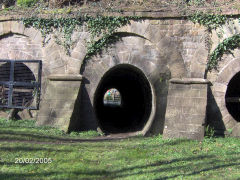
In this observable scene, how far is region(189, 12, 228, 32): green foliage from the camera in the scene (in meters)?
7.51

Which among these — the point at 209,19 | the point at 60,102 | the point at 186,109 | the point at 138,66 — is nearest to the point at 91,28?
the point at 138,66

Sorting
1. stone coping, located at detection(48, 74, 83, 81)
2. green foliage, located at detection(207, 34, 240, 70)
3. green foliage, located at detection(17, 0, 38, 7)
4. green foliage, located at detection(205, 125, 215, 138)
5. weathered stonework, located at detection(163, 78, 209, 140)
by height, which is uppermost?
green foliage, located at detection(17, 0, 38, 7)

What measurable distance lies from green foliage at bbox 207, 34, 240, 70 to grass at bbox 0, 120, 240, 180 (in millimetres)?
2071

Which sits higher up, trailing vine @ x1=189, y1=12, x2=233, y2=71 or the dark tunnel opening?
trailing vine @ x1=189, y1=12, x2=233, y2=71

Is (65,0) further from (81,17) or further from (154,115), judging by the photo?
(154,115)

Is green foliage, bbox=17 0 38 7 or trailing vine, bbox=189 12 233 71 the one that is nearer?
trailing vine, bbox=189 12 233 71

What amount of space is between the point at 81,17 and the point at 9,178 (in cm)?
518

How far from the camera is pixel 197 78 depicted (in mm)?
7512

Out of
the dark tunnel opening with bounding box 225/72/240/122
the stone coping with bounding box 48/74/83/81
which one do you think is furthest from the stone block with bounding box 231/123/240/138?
the stone coping with bounding box 48/74/83/81

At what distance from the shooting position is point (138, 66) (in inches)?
310

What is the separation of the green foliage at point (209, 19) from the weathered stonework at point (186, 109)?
1.56 meters

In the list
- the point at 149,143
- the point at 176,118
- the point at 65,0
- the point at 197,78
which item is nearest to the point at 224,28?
the point at 197,78

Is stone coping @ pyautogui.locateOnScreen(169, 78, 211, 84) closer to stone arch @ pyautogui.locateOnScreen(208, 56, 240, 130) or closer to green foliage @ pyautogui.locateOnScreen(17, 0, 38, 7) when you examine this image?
stone arch @ pyautogui.locateOnScreen(208, 56, 240, 130)

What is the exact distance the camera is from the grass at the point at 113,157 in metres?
4.43
